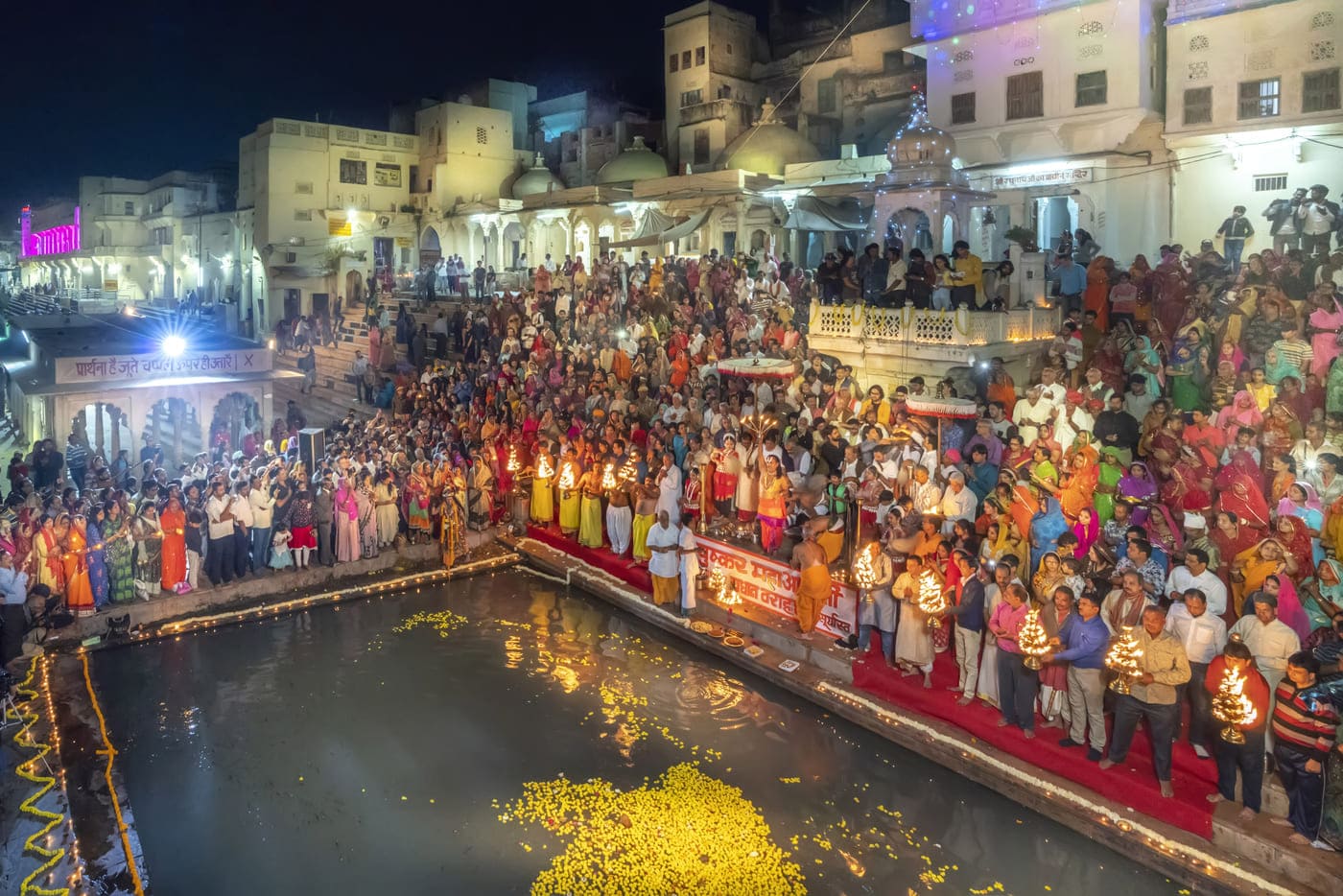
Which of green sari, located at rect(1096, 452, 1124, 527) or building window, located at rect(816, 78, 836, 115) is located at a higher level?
building window, located at rect(816, 78, 836, 115)

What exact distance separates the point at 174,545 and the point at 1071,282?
1427 cm

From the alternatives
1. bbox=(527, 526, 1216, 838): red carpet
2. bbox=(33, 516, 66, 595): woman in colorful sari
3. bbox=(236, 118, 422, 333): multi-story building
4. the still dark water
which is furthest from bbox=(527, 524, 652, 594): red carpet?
bbox=(236, 118, 422, 333): multi-story building

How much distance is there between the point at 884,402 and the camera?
12.3 metres

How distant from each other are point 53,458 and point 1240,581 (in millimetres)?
18109

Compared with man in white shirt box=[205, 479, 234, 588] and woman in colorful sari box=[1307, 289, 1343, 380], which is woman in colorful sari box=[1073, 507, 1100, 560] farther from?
man in white shirt box=[205, 479, 234, 588]

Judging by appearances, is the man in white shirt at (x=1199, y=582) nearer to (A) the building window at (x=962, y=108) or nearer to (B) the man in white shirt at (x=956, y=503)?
(B) the man in white shirt at (x=956, y=503)

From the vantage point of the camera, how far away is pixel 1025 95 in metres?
21.3

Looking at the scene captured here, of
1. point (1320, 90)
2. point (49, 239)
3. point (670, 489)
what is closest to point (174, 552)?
point (670, 489)

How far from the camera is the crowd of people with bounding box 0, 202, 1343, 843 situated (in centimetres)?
→ 738

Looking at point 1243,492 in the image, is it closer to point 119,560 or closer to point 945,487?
point 945,487

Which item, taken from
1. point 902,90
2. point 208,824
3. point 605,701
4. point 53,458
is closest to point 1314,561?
point 605,701

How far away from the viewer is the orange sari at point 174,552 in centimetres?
1166

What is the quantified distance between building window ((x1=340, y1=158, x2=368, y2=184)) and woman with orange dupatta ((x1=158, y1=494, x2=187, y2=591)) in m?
30.0

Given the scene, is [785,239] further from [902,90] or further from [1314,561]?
[1314,561]
